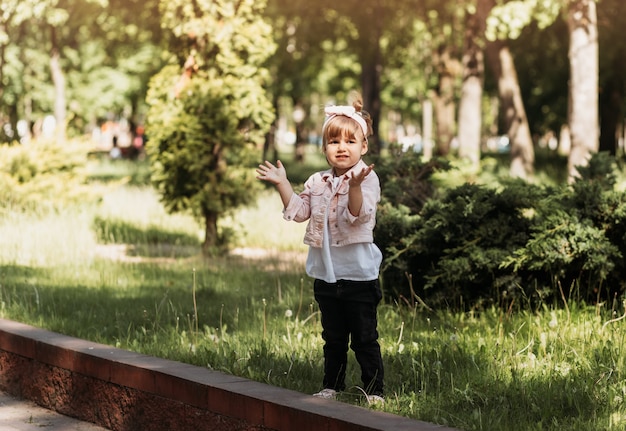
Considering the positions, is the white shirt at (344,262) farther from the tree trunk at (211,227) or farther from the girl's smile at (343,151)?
the tree trunk at (211,227)

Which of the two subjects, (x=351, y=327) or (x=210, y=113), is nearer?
(x=351, y=327)

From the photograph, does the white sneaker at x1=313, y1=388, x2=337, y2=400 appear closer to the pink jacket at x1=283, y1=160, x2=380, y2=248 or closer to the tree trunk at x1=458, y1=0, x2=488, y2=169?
the pink jacket at x1=283, y1=160, x2=380, y2=248

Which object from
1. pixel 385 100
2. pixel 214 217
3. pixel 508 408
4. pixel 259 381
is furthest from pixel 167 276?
pixel 385 100

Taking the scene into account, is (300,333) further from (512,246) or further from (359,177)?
(359,177)

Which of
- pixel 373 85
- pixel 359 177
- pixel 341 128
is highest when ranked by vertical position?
pixel 373 85

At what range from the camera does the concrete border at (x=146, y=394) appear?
488 centimetres

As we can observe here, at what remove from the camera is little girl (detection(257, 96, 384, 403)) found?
532 cm

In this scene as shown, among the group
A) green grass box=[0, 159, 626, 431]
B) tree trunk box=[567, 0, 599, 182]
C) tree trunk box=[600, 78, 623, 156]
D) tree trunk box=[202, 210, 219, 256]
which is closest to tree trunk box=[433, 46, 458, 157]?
tree trunk box=[600, 78, 623, 156]

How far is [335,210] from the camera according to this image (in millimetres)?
5391

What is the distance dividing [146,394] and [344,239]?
141 centimetres

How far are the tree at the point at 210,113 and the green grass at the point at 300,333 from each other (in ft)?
2.60

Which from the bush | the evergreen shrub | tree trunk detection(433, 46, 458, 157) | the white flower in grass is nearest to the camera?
the white flower in grass

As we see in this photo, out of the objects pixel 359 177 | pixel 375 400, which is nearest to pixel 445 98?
pixel 375 400

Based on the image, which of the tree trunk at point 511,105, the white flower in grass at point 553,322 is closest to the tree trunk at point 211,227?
the white flower in grass at point 553,322
